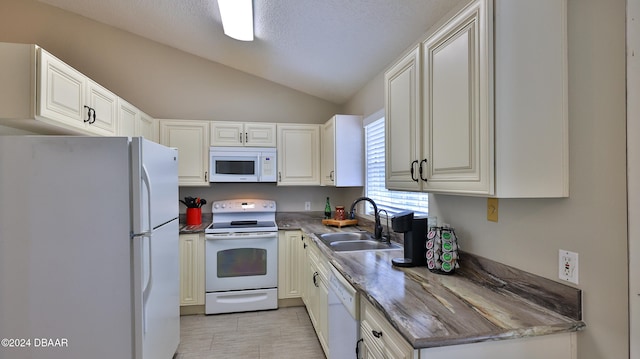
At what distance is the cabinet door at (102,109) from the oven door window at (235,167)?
103cm

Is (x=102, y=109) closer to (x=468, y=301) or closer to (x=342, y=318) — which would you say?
(x=342, y=318)

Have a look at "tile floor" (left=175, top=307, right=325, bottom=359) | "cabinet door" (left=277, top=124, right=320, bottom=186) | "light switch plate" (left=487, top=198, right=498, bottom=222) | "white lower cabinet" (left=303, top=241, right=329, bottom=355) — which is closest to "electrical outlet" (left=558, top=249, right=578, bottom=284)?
"light switch plate" (left=487, top=198, right=498, bottom=222)

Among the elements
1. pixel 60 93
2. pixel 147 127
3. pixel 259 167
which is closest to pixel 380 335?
pixel 60 93

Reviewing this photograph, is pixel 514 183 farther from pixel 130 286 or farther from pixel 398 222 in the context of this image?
pixel 130 286

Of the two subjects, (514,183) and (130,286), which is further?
(130,286)

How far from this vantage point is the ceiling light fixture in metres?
2.09

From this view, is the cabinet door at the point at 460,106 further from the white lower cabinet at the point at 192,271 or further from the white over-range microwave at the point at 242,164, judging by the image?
the white lower cabinet at the point at 192,271

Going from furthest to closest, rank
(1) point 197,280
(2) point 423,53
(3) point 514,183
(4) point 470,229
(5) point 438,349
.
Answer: (1) point 197,280, (4) point 470,229, (2) point 423,53, (3) point 514,183, (5) point 438,349

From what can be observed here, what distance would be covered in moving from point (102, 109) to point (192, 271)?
1.71 m

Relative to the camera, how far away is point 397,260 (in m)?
1.71

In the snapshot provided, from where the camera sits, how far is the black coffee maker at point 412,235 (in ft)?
5.44

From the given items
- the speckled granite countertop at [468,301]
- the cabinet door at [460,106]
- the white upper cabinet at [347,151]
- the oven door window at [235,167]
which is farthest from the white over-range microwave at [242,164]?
the cabinet door at [460,106]

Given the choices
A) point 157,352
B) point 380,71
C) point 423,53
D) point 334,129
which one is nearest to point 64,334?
point 157,352

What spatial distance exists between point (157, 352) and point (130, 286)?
1.79 ft
